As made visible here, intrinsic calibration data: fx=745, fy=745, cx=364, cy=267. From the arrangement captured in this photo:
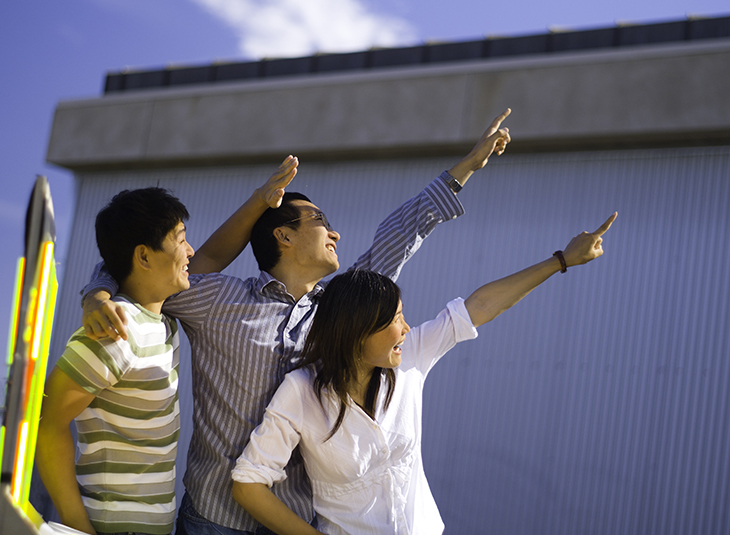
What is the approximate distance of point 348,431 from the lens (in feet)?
6.23

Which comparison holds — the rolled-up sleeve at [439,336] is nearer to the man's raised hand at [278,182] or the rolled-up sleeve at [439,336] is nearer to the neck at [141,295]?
the man's raised hand at [278,182]

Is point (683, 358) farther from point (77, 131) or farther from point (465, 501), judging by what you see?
point (77, 131)

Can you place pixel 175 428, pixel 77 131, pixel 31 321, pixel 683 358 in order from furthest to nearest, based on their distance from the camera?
pixel 77 131 < pixel 683 358 < pixel 175 428 < pixel 31 321

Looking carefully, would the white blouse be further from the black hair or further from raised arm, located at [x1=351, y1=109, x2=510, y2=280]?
raised arm, located at [x1=351, y1=109, x2=510, y2=280]

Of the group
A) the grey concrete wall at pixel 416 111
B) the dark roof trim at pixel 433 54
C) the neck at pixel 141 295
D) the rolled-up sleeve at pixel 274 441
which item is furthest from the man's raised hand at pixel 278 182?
the dark roof trim at pixel 433 54

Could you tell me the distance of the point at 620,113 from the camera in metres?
6.68

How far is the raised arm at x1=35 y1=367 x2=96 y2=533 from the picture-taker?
1730mm

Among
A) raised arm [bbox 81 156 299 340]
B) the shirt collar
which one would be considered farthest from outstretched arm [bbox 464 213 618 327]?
raised arm [bbox 81 156 299 340]

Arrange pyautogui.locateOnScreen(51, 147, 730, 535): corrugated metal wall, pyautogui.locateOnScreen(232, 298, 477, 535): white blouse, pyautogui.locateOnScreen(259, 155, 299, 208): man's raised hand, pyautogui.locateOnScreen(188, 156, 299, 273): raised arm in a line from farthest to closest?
pyautogui.locateOnScreen(51, 147, 730, 535): corrugated metal wall, pyautogui.locateOnScreen(188, 156, 299, 273): raised arm, pyautogui.locateOnScreen(259, 155, 299, 208): man's raised hand, pyautogui.locateOnScreen(232, 298, 477, 535): white blouse

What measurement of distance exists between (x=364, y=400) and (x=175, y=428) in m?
0.50

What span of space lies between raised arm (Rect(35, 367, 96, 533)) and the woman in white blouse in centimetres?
38

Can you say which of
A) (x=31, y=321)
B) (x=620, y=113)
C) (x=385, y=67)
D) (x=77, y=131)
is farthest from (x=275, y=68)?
(x=31, y=321)

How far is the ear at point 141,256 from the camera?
1.95 metres

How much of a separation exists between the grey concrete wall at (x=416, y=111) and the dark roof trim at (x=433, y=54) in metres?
0.18
